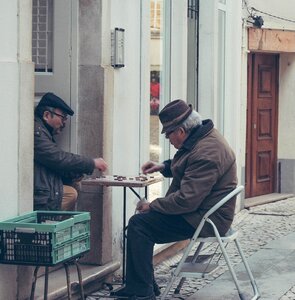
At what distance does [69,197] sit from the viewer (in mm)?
8320

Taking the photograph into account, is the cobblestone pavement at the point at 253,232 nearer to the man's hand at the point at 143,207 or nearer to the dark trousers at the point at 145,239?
the dark trousers at the point at 145,239

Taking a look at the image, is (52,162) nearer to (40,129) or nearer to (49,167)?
(49,167)

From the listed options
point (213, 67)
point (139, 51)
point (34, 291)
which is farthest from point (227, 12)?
point (34, 291)

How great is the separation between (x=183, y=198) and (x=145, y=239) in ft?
1.46

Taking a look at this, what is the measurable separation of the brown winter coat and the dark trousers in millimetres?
103

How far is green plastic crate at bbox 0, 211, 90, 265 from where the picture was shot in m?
6.66

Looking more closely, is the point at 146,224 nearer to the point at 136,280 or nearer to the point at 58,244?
the point at 136,280

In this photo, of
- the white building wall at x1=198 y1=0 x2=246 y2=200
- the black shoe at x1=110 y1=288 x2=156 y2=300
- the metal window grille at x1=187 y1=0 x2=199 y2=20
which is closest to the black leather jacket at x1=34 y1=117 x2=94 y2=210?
the black shoe at x1=110 y1=288 x2=156 y2=300

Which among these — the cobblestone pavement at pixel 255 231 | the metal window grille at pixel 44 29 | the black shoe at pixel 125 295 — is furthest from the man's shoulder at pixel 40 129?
the cobblestone pavement at pixel 255 231

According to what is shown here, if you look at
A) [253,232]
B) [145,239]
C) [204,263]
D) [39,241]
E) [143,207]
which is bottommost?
[253,232]

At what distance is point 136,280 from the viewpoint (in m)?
7.78

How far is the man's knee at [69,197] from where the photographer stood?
8.27 metres

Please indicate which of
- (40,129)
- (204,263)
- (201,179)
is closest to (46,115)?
(40,129)

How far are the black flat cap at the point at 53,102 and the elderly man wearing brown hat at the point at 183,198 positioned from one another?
86 centimetres
